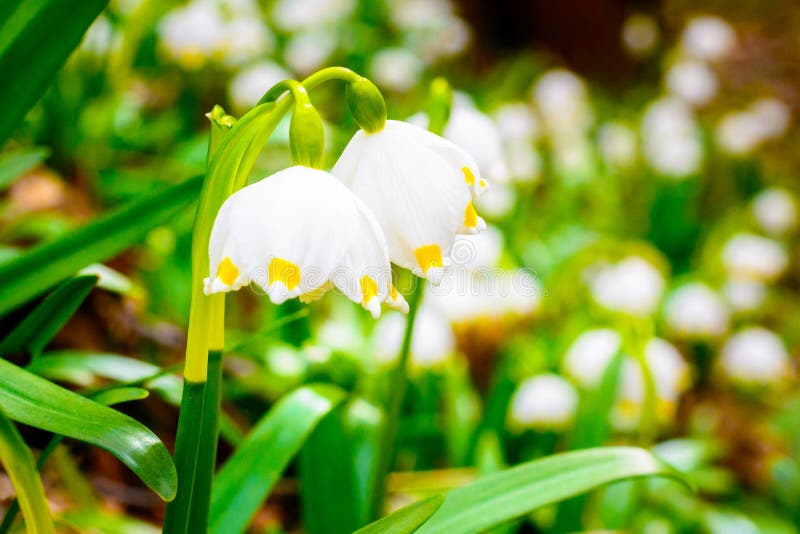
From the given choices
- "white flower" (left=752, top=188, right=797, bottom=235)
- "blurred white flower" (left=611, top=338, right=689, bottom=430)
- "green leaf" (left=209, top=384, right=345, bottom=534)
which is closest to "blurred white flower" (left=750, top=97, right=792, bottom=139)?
"white flower" (left=752, top=188, right=797, bottom=235)

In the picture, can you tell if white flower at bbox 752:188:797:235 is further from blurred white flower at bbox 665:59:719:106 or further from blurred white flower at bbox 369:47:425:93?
blurred white flower at bbox 369:47:425:93

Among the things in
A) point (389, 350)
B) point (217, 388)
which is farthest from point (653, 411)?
point (217, 388)

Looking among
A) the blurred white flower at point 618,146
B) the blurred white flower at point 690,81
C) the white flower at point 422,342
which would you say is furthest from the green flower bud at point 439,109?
the blurred white flower at point 690,81

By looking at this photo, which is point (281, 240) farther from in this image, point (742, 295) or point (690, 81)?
point (690, 81)

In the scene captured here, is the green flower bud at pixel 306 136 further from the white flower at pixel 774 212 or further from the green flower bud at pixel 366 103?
the white flower at pixel 774 212

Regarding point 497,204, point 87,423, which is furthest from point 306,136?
point 497,204

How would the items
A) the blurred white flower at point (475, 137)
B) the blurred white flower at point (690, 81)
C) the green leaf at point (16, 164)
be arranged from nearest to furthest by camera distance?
the green leaf at point (16, 164) → the blurred white flower at point (475, 137) → the blurred white flower at point (690, 81)
